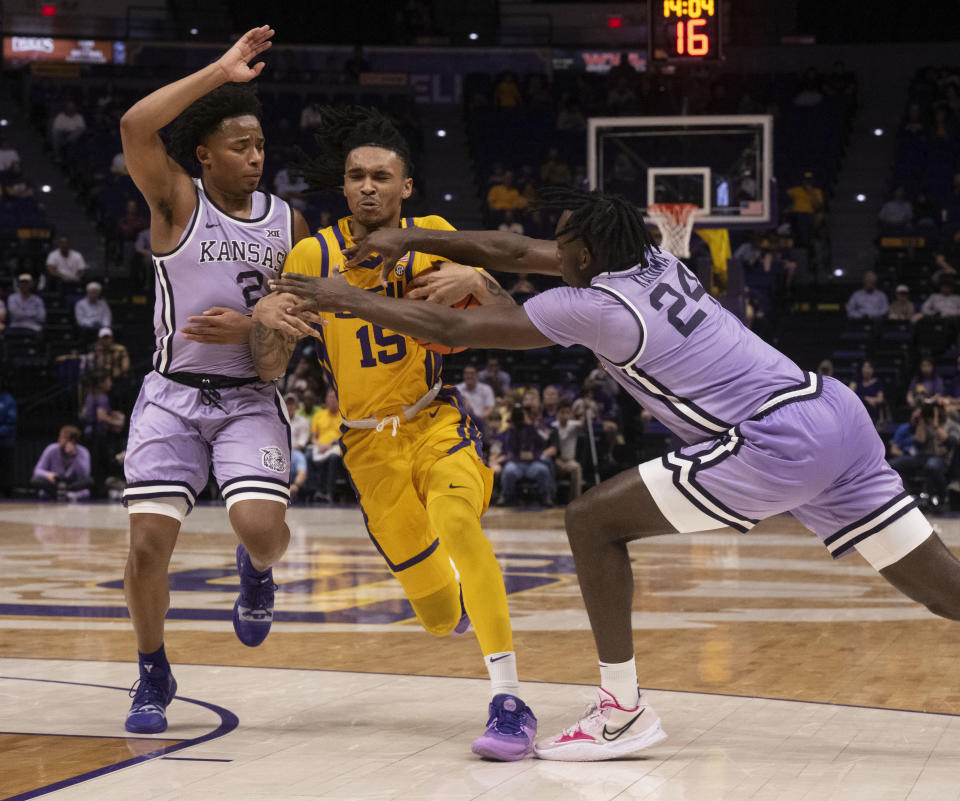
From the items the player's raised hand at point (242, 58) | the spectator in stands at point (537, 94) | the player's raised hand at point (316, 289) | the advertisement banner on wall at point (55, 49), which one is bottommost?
the player's raised hand at point (316, 289)

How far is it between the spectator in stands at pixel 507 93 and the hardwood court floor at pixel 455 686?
49.7ft

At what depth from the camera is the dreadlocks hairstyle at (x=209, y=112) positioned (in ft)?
16.5

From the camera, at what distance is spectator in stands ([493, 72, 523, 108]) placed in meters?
23.6

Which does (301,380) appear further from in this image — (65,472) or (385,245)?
(385,245)

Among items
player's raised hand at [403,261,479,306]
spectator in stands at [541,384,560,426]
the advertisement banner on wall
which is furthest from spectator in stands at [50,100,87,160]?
player's raised hand at [403,261,479,306]

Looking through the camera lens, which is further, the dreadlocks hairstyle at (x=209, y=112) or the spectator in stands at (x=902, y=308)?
the spectator in stands at (x=902, y=308)

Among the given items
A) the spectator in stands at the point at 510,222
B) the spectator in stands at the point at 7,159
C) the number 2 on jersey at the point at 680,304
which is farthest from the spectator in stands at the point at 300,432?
the number 2 on jersey at the point at 680,304

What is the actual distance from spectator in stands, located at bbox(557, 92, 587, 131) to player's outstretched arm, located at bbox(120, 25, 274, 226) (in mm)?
18555

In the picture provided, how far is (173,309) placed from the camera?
4.97 m

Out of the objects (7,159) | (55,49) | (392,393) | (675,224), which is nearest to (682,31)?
(675,224)

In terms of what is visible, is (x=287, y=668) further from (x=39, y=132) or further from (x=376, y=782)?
(x=39, y=132)

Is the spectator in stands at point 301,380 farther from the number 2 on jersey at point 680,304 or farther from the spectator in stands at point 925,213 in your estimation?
the number 2 on jersey at point 680,304

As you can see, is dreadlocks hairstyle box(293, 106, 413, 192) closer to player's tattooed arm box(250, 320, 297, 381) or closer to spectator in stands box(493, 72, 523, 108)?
player's tattooed arm box(250, 320, 297, 381)

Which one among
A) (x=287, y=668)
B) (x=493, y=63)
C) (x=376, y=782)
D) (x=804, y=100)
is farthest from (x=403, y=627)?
(x=493, y=63)
